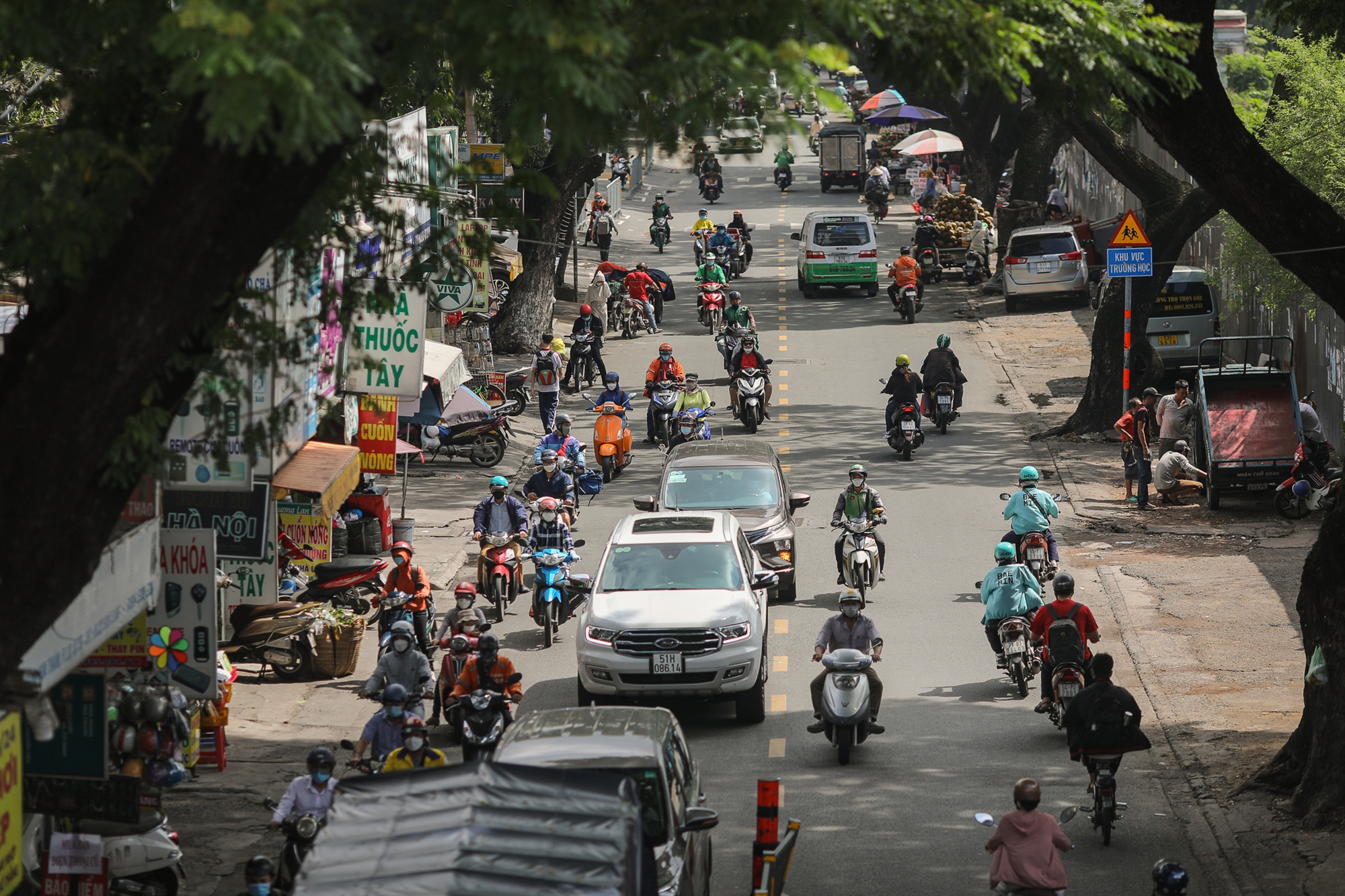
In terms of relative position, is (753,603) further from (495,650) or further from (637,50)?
(637,50)

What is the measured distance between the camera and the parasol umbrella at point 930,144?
50.9 meters

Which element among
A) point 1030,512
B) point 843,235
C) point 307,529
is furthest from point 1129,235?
point 843,235

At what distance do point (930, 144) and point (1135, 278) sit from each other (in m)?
24.2

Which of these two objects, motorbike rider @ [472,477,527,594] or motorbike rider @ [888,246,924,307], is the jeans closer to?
motorbike rider @ [472,477,527,594]

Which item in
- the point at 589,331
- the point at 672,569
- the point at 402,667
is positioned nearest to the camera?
the point at 402,667

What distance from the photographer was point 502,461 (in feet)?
91.8

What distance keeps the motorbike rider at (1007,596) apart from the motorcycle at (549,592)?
4.82 meters

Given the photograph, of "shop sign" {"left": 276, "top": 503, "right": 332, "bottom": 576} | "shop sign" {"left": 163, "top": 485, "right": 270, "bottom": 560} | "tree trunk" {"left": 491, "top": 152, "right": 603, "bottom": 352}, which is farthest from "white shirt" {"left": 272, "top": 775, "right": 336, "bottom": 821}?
"tree trunk" {"left": 491, "top": 152, "right": 603, "bottom": 352}

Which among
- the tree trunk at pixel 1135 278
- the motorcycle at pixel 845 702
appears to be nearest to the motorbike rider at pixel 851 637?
the motorcycle at pixel 845 702

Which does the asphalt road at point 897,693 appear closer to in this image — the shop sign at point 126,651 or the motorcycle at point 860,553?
the motorcycle at point 860,553

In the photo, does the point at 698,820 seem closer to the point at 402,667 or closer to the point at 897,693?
the point at 402,667

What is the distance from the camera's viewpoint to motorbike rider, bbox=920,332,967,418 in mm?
28312

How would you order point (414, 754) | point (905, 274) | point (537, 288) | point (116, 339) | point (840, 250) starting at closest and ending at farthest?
point (116, 339)
point (414, 754)
point (537, 288)
point (905, 274)
point (840, 250)

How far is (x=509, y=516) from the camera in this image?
64.4ft
